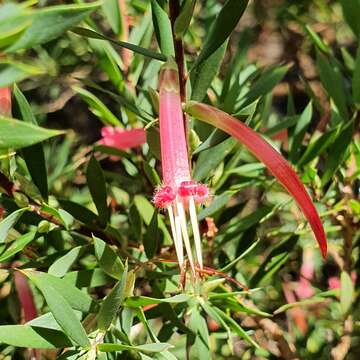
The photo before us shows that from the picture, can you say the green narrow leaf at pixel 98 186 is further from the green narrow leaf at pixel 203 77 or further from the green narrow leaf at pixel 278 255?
the green narrow leaf at pixel 278 255

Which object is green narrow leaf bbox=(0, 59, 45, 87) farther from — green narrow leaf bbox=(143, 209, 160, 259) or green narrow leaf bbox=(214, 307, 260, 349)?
green narrow leaf bbox=(214, 307, 260, 349)

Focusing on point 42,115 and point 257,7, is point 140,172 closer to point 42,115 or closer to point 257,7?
point 42,115

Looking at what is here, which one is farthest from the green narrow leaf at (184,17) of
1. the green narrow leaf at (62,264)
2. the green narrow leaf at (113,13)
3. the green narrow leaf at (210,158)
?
the green narrow leaf at (113,13)

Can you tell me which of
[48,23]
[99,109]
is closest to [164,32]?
[48,23]

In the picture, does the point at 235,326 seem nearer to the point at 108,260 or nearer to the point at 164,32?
the point at 108,260

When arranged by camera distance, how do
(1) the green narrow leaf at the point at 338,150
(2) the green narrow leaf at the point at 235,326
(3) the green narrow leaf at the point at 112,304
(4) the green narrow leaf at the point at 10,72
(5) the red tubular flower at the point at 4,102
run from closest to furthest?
(4) the green narrow leaf at the point at 10,72 < (3) the green narrow leaf at the point at 112,304 < (5) the red tubular flower at the point at 4,102 < (2) the green narrow leaf at the point at 235,326 < (1) the green narrow leaf at the point at 338,150

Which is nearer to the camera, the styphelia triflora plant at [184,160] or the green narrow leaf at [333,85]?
the styphelia triflora plant at [184,160]
